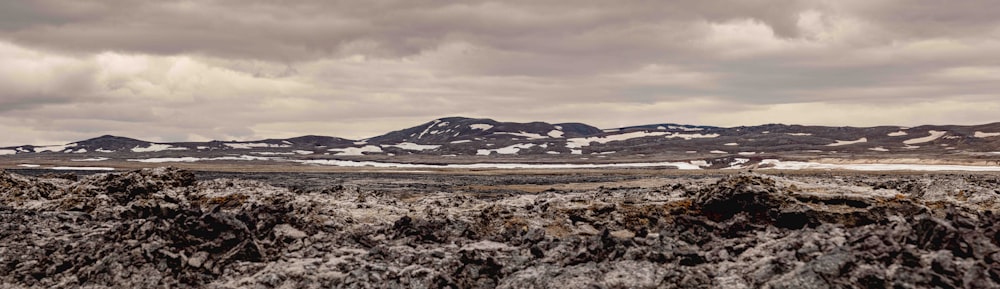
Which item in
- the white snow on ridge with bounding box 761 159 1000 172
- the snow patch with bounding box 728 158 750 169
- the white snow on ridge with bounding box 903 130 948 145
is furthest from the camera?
the white snow on ridge with bounding box 903 130 948 145

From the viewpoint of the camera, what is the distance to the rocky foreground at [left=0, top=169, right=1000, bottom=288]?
48.8 ft

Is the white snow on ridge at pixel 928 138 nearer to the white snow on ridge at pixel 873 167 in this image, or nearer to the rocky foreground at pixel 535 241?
the white snow on ridge at pixel 873 167

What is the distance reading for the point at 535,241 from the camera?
2003 cm

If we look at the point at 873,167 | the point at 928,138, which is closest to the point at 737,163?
the point at 873,167

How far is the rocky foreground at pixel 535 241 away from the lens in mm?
14883

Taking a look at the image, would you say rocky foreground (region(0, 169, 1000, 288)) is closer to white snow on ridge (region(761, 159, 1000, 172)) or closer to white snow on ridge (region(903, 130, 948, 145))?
white snow on ridge (region(761, 159, 1000, 172))

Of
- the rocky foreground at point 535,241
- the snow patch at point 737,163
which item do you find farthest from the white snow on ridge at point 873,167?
the rocky foreground at point 535,241

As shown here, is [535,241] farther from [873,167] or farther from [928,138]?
[928,138]

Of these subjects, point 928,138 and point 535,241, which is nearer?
point 535,241

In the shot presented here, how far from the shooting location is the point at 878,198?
22.4 metres

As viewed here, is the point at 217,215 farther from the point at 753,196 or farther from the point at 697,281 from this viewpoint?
the point at 753,196

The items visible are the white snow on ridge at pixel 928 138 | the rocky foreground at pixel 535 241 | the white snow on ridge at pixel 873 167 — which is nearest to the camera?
the rocky foreground at pixel 535 241

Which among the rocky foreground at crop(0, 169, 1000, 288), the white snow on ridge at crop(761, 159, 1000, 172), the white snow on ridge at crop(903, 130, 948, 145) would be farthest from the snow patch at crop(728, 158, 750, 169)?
the rocky foreground at crop(0, 169, 1000, 288)

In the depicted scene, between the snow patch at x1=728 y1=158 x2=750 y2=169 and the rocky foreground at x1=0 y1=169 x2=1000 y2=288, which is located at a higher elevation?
the rocky foreground at x1=0 y1=169 x2=1000 y2=288
